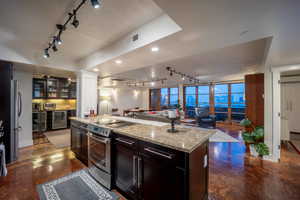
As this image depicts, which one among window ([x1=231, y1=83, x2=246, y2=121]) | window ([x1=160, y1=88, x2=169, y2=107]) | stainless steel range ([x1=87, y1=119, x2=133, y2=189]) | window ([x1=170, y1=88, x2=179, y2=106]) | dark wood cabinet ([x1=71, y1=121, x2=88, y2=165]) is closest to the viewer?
stainless steel range ([x1=87, y1=119, x2=133, y2=189])

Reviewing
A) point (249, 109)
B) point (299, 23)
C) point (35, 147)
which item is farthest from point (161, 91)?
point (299, 23)

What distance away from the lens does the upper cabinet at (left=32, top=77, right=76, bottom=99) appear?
5.53m

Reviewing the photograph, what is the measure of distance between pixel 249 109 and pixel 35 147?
21.8 ft

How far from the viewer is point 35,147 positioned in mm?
3875

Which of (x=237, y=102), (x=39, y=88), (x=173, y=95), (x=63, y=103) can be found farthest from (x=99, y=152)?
(x=173, y=95)

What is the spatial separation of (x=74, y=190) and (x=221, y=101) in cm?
808

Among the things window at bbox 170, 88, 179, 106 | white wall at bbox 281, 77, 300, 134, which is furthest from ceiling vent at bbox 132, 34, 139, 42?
window at bbox 170, 88, 179, 106

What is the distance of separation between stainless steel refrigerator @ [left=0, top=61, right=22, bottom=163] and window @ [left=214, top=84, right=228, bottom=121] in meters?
8.83

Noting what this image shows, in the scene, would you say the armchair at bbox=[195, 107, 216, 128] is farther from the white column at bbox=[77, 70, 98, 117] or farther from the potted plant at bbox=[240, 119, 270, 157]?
the white column at bbox=[77, 70, 98, 117]

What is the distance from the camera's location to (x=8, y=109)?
2945 mm

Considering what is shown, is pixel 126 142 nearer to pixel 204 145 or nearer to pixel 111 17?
Result: pixel 204 145

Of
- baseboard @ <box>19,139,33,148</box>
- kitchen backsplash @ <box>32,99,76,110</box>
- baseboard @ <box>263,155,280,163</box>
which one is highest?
kitchen backsplash @ <box>32,99,76,110</box>

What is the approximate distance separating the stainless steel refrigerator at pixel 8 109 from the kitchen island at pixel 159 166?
287 centimetres

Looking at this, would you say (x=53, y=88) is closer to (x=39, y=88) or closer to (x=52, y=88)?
(x=52, y=88)
